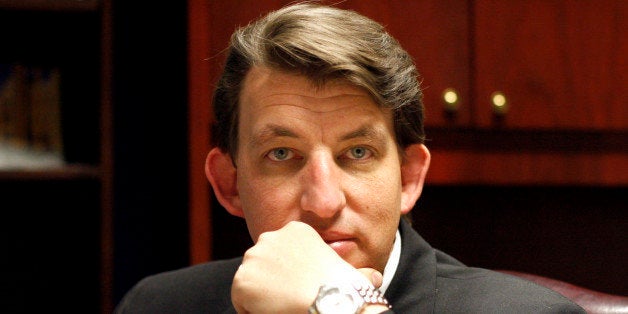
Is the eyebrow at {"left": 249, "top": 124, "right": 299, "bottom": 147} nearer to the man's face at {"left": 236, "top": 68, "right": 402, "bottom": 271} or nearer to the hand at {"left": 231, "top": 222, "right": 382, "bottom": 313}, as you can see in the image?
the man's face at {"left": 236, "top": 68, "right": 402, "bottom": 271}

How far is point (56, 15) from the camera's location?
237 centimetres

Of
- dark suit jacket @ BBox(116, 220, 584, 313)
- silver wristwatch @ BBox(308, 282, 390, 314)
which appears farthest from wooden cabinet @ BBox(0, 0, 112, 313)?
silver wristwatch @ BBox(308, 282, 390, 314)

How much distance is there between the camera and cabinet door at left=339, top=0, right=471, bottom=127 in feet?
7.04

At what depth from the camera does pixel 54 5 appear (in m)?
2.27

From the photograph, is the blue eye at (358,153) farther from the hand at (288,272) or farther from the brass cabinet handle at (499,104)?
the brass cabinet handle at (499,104)

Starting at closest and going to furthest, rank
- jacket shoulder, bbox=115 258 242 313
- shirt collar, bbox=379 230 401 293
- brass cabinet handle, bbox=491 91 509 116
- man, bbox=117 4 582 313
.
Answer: man, bbox=117 4 582 313 < shirt collar, bbox=379 230 401 293 < jacket shoulder, bbox=115 258 242 313 < brass cabinet handle, bbox=491 91 509 116

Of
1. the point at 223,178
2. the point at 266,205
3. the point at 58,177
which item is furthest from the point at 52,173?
the point at 266,205

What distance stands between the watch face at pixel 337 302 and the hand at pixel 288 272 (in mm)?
22

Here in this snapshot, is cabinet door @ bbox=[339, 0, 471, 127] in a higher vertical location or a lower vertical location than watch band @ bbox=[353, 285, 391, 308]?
higher

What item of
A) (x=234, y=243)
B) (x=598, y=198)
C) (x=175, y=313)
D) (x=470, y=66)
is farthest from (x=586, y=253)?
(x=175, y=313)

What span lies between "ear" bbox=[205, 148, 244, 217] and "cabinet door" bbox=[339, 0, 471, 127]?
73cm

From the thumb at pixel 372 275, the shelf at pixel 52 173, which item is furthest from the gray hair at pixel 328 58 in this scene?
the shelf at pixel 52 173

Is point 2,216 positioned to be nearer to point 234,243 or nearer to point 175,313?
point 234,243

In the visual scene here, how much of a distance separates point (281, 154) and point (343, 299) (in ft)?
1.02
